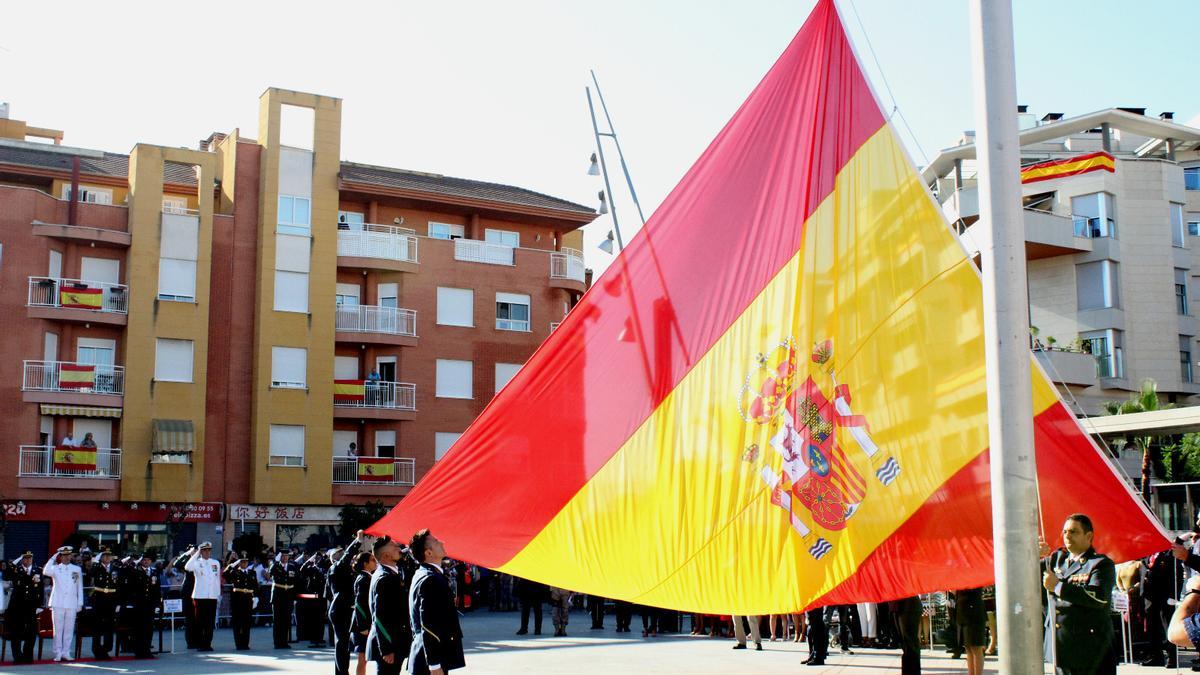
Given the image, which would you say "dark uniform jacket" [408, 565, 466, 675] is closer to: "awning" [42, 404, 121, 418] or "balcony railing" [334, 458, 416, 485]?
"awning" [42, 404, 121, 418]

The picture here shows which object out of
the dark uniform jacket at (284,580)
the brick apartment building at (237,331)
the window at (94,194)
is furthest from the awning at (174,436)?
the dark uniform jacket at (284,580)

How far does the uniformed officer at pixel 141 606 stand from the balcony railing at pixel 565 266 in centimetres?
3120

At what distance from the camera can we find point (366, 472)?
47.2 meters

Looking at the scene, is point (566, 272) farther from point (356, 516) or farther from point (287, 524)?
point (287, 524)

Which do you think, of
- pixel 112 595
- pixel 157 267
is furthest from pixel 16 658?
pixel 157 267

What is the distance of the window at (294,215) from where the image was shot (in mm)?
47250

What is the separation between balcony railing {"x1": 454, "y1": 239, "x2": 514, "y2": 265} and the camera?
166 ft

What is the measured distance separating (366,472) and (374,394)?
298cm

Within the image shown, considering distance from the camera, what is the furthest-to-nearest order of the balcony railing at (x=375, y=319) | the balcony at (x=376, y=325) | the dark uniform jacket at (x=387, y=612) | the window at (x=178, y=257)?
1. the balcony railing at (x=375, y=319)
2. the balcony at (x=376, y=325)
3. the window at (x=178, y=257)
4. the dark uniform jacket at (x=387, y=612)

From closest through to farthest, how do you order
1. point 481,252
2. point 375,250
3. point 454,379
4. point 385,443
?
1. point 385,443
2. point 375,250
3. point 454,379
4. point 481,252

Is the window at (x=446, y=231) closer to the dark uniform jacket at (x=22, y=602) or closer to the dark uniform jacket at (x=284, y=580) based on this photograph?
the dark uniform jacket at (x=284, y=580)

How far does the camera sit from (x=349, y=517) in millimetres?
43750

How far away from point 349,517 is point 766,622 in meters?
22.1

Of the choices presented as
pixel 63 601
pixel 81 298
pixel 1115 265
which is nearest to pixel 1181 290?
pixel 1115 265
